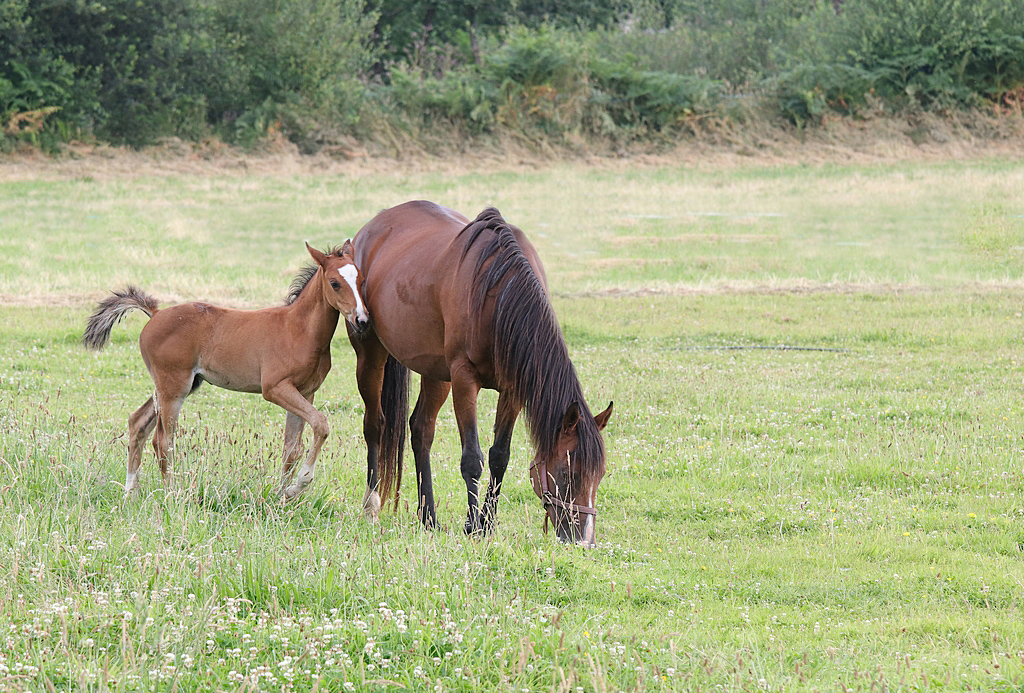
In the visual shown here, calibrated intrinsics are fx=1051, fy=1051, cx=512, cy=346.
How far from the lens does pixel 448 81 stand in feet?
97.7

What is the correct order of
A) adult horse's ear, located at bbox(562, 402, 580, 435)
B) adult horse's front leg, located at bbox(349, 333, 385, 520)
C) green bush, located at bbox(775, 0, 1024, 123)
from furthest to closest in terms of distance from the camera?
green bush, located at bbox(775, 0, 1024, 123), adult horse's front leg, located at bbox(349, 333, 385, 520), adult horse's ear, located at bbox(562, 402, 580, 435)

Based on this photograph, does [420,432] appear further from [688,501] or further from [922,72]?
[922,72]

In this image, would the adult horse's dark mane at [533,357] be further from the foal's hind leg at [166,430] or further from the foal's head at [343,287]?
the foal's hind leg at [166,430]

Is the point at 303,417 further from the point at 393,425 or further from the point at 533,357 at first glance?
the point at 533,357

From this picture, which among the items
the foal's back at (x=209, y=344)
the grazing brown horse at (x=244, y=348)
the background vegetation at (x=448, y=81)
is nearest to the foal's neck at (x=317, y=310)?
the grazing brown horse at (x=244, y=348)

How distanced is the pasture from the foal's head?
37.3 inches

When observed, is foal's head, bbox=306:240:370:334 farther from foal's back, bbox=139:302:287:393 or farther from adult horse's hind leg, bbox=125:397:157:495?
adult horse's hind leg, bbox=125:397:157:495

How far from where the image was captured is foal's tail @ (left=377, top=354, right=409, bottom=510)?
6.38 m

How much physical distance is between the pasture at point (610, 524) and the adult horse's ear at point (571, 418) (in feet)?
1.83

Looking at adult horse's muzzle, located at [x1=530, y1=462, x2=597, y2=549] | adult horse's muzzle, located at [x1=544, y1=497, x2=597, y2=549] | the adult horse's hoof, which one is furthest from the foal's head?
adult horse's muzzle, located at [x1=544, y1=497, x2=597, y2=549]

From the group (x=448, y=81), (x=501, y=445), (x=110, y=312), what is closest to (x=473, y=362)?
(x=501, y=445)

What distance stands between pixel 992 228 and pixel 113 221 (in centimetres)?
1591

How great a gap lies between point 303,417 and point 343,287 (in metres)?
0.73

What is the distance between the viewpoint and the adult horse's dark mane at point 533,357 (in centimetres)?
521
